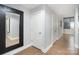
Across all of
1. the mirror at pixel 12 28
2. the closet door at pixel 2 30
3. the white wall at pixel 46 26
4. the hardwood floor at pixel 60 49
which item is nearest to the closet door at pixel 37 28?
the white wall at pixel 46 26

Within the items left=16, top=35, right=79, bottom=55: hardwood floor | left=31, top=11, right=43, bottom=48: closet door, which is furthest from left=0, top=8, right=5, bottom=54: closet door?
left=31, top=11, right=43, bottom=48: closet door

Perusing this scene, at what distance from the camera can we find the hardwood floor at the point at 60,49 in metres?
1.21

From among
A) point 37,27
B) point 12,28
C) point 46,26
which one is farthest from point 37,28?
point 12,28

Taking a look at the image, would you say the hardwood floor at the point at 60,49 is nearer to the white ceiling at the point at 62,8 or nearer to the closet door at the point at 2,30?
the closet door at the point at 2,30

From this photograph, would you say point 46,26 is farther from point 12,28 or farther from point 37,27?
point 12,28

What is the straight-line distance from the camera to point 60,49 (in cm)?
130

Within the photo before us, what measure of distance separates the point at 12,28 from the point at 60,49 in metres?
0.88

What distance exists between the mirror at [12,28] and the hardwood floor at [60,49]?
0.23m

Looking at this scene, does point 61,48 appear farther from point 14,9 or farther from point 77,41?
point 14,9

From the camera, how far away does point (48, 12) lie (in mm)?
1352
